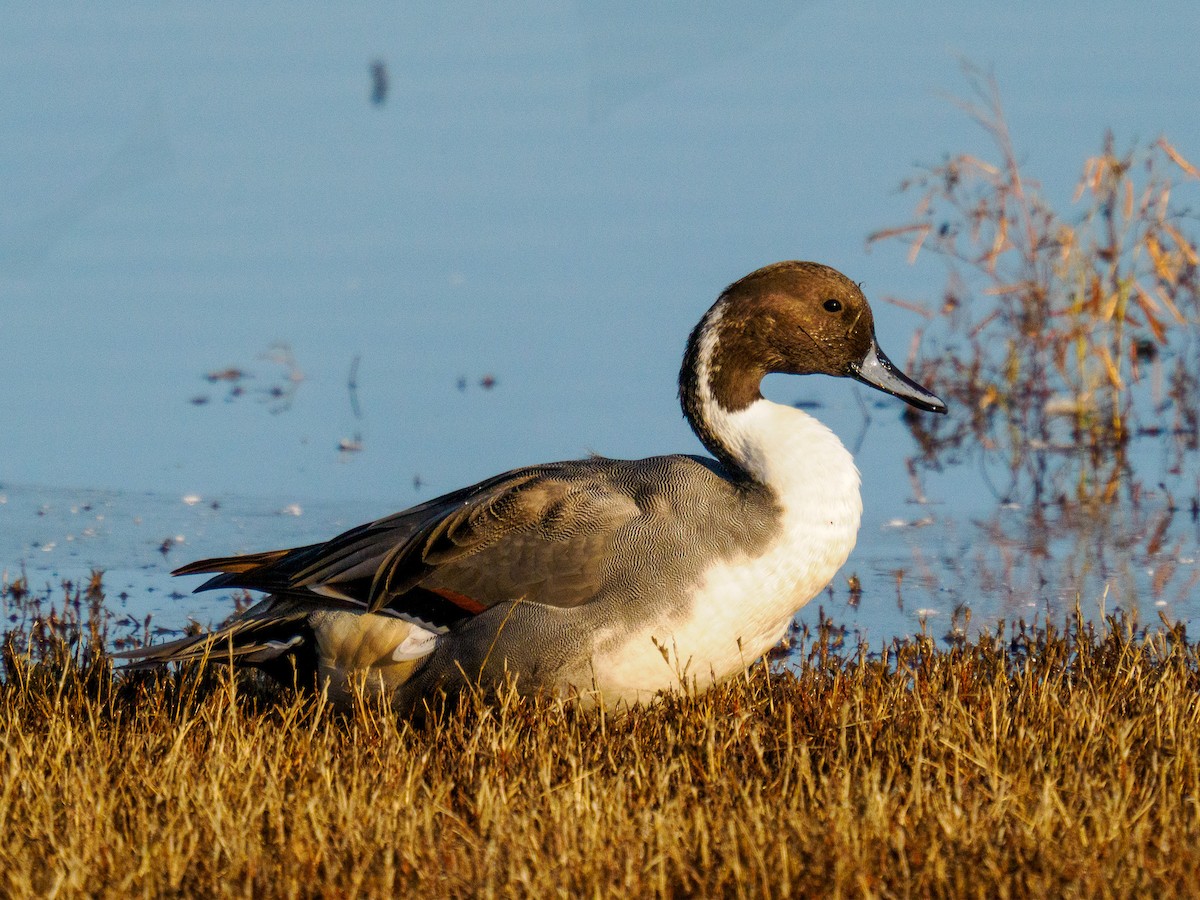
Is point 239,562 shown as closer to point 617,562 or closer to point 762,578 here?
point 617,562

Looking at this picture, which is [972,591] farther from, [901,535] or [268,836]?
[268,836]

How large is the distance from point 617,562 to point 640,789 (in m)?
0.68

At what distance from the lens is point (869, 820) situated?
3.26 m

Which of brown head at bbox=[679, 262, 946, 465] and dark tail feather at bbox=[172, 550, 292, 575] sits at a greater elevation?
brown head at bbox=[679, 262, 946, 465]

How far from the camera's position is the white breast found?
4.18 m

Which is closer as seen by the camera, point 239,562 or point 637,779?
point 637,779

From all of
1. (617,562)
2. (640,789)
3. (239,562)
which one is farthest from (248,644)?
(640,789)

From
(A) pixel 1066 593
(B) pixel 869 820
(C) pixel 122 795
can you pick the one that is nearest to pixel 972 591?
(A) pixel 1066 593

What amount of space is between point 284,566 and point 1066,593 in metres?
2.82

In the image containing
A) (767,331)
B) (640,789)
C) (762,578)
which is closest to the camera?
(640,789)

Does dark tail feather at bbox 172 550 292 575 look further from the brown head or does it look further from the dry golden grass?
the brown head

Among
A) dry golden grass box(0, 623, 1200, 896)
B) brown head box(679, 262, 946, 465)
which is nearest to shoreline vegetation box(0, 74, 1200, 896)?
dry golden grass box(0, 623, 1200, 896)

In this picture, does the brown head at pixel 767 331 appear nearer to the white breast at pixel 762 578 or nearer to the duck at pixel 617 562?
the duck at pixel 617 562

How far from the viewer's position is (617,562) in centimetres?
421
